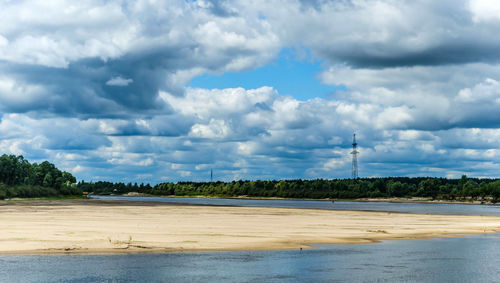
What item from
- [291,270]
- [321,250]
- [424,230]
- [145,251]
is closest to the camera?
[291,270]

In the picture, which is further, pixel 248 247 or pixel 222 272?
pixel 248 247

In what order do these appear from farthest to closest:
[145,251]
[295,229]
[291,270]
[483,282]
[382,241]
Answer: [295,229] → [382,241] → [145,251] → [291,270] → [483,282]

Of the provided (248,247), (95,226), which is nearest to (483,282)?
(248,247)

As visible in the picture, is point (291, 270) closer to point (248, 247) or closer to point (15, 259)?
point (248, 247)

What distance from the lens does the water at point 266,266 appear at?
2757cm

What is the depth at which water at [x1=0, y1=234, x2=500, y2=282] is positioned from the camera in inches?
1085

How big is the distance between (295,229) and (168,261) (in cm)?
2481

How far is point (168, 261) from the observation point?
3266cm

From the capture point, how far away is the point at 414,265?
32812mm

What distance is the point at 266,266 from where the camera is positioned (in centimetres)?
3153

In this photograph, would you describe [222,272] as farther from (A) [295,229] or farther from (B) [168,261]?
(A) [295,229]

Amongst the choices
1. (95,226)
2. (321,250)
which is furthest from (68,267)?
(95,226)

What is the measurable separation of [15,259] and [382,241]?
30.1m

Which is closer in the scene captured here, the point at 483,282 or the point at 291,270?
the point at 483,282
